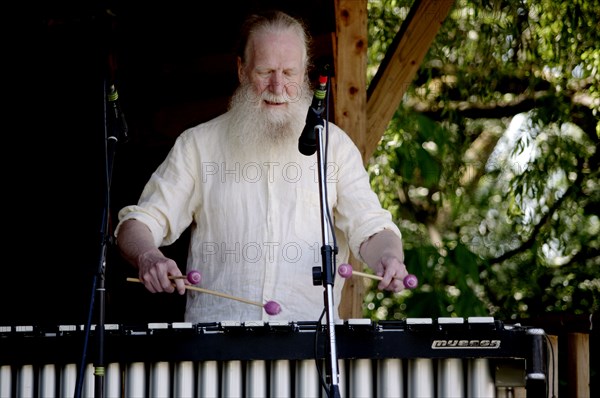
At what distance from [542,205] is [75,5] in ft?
15.9

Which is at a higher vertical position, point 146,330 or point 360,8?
point 360,8

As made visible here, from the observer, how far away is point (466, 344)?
10.1 feet

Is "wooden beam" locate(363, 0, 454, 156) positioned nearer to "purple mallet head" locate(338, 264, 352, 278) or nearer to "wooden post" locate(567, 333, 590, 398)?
"wooden post" locate(567, 333, 590, 398)

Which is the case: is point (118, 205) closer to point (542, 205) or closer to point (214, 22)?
point (214, 22)

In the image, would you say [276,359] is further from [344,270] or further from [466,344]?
[466,344]

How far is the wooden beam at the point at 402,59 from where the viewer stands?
5180mm

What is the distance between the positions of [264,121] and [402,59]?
144 centimetres

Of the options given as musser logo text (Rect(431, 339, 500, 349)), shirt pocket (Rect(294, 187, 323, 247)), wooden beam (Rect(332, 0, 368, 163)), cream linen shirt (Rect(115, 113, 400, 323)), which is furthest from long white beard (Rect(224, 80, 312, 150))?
musser logo text (Rect(431, 339, 500, 349))

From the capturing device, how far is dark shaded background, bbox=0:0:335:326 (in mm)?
5309

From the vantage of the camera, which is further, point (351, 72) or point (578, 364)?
point (351, 72)

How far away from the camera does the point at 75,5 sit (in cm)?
442

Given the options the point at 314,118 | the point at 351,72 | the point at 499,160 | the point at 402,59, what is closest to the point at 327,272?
the point at 314,118

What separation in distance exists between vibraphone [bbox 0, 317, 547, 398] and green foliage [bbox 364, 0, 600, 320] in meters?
4.00

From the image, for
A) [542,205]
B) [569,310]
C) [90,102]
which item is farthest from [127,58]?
[569,310]
